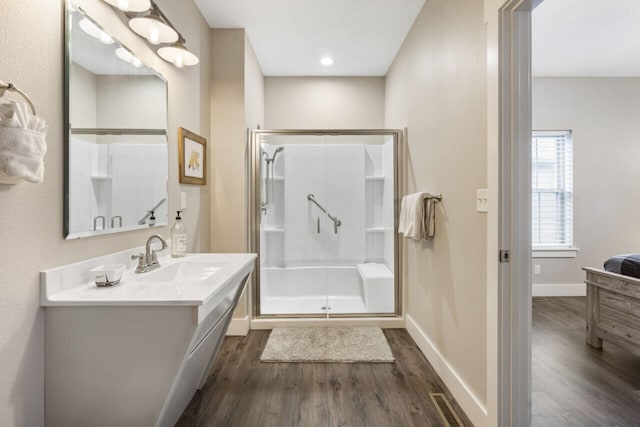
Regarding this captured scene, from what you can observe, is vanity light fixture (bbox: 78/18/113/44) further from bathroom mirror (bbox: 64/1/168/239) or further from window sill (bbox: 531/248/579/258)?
window sill (bbox: 531/248/579/258)

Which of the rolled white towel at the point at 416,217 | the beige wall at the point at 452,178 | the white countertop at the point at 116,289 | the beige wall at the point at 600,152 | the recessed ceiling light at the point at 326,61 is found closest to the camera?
the white countertop at the point at 116,289

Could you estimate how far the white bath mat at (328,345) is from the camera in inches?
91.3

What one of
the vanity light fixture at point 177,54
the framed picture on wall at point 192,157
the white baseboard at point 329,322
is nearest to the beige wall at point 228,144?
the framed picture on wall at point 192,157

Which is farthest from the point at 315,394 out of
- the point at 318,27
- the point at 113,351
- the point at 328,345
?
the point at 318,27

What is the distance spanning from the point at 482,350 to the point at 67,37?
7.39 feet

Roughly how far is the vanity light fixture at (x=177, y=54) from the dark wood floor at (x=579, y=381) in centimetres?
284

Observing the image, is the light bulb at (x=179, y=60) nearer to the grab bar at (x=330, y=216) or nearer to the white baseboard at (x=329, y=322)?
the grab bar at (x=330, y=216)

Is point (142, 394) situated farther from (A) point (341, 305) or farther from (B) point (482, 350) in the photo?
(A) point (341, 305)

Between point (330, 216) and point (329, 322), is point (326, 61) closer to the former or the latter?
point (330, 216)

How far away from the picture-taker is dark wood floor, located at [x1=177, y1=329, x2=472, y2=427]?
5.50 feet

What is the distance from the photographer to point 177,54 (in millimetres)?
1928

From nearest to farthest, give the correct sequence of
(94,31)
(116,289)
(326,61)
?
(116,289) → (94,31) → (326,61)

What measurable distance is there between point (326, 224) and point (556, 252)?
2.89 metres

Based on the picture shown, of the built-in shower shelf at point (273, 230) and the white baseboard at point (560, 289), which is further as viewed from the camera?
the white baseboard at point (560, 289)
